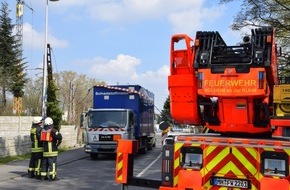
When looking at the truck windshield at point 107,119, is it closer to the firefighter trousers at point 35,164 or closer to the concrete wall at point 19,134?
the concrete wall at point 19,134

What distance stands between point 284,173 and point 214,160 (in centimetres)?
102

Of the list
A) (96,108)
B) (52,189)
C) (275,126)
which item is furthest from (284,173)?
(96,108)

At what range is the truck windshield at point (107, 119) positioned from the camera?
2138 centimetres

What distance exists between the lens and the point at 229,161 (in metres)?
6.71

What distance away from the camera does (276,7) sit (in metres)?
20.1

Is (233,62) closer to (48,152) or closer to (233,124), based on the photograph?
(233,124)

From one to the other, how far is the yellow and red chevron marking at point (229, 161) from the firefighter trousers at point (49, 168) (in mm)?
7102

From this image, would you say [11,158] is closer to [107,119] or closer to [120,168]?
[107,119]

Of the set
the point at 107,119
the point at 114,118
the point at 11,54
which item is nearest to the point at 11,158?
the point at 107,119

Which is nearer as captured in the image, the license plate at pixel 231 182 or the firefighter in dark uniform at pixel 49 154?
the license plate at pixel 231 182

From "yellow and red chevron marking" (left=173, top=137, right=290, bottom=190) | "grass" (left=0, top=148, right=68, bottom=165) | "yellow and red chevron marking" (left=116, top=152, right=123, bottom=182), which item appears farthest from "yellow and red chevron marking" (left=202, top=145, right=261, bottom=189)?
"grass" (left=0, top=148, right=68, bottom=165)

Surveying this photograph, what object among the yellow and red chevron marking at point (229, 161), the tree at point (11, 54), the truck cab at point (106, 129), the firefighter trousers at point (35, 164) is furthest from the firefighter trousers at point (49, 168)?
the tree at point (11, 54)

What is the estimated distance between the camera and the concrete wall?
66.3ft

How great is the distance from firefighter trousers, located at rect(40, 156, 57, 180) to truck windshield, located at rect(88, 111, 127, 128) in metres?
8.00
